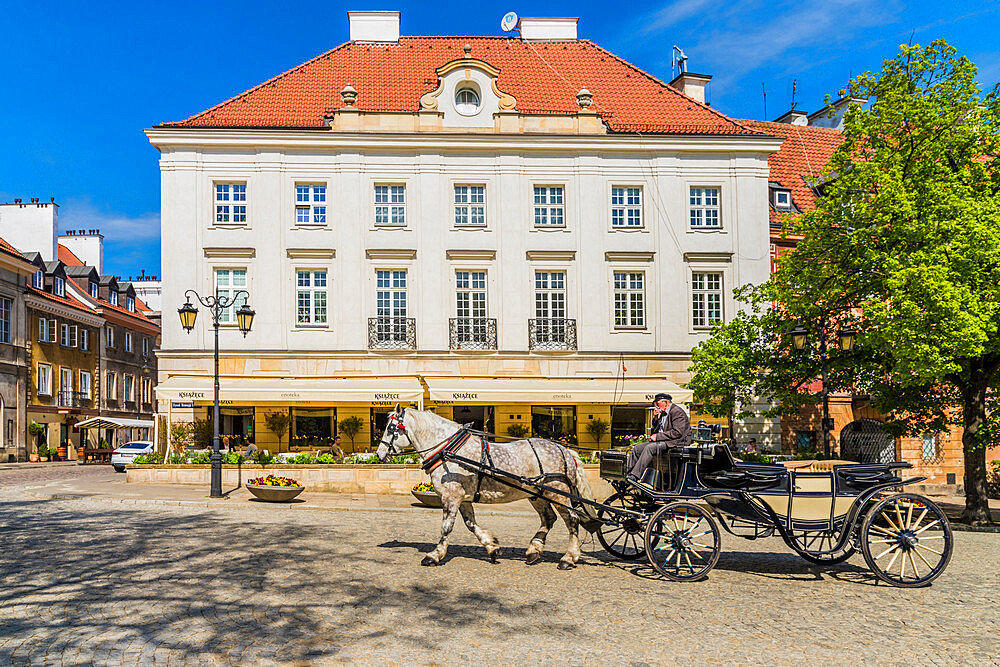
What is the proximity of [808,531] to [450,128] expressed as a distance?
2337 centimetres

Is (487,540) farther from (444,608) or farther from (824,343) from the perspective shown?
(824,343)

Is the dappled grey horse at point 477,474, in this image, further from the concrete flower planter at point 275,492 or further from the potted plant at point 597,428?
the potted plant at point 597,428

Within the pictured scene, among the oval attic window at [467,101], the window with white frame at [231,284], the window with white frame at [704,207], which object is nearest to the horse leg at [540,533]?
the window with white frame at [231,284]

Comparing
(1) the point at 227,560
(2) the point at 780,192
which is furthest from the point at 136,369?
(1) the point at 227,560

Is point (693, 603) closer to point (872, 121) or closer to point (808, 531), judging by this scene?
point (808, 531)

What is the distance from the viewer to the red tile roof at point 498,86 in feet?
102

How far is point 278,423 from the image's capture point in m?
29.2

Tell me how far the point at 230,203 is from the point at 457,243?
26.9 feet

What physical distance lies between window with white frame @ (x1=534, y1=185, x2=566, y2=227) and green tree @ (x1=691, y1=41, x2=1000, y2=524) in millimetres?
10607

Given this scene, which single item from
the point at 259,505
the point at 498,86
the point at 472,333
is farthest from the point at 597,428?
the point at 259,505

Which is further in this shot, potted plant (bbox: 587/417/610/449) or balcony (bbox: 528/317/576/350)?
potted plant (bbox: 587/417/610/449)

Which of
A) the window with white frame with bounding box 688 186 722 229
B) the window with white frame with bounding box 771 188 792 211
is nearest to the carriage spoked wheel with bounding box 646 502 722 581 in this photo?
the window with white frame with bounding box 688 186 722 229

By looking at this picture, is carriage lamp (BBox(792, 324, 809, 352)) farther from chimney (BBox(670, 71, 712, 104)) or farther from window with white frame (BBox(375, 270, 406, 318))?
chimney (BBox(670, 71, 712, 104))

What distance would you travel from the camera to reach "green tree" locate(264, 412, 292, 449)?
29.2 metres
